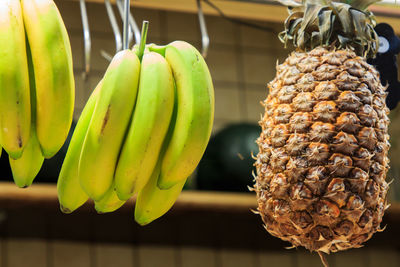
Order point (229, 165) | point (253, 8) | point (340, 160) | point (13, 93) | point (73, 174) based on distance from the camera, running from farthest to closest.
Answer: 1. point (229, 165)
2. point (253, 8)
3. point (340, 160)
4. point (73, 174)
5. point (13, 93)

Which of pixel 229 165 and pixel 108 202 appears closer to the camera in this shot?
pixel 108 202

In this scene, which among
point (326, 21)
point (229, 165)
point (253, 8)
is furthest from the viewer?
point (229, 165)

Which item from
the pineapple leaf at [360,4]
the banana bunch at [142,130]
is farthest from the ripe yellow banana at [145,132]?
the pineapple leaf at [360,4]

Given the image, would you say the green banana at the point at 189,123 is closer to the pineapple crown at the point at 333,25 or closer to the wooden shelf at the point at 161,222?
the pineapple crown at the point at 333,25

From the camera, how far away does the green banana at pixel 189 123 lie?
1.09m

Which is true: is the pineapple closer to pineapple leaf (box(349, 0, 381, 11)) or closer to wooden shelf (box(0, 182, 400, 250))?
pineapple leaf (box(349, 0, 381, 11))

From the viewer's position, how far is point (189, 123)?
1.09m

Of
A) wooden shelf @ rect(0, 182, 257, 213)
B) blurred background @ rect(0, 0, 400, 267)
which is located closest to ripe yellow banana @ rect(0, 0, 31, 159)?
blurred background @ rect(0, 0, 400, 267)

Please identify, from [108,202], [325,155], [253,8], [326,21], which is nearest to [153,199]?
[108,202]

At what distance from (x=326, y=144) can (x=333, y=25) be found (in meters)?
0.26

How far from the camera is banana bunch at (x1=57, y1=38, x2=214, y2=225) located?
107 cm

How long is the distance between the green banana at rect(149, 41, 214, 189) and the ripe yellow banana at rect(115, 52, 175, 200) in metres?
0.02

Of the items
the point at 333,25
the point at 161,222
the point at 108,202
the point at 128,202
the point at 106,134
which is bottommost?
the point at 161,222

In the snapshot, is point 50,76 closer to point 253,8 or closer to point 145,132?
point 145,132
